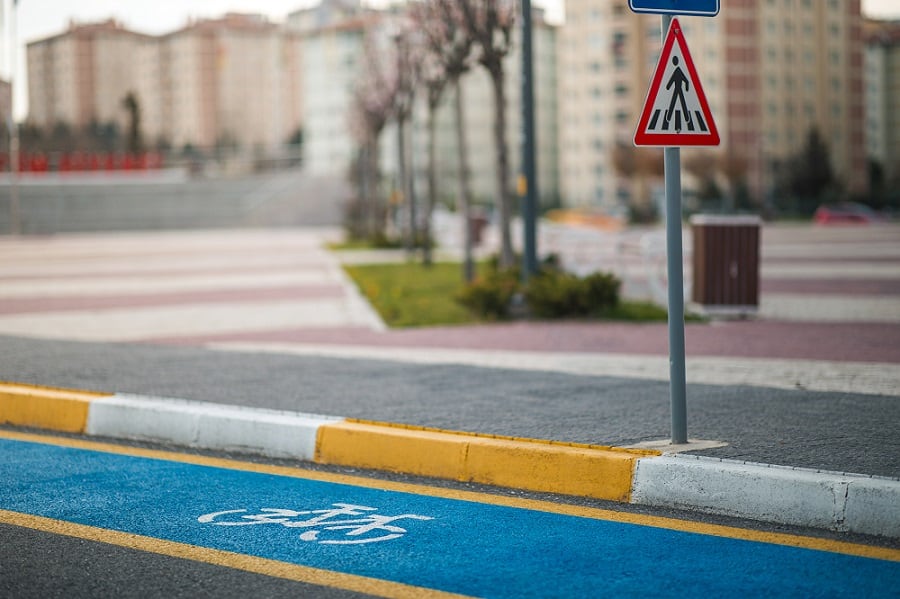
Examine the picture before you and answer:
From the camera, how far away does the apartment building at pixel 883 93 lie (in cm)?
13212

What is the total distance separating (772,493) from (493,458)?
1.49m

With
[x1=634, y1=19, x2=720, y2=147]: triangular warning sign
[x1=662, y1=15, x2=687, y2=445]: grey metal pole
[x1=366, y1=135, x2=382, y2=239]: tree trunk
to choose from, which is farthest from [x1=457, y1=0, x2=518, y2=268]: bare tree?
[x1=366, y1=135, x2=382, y2=239]: tree trunk

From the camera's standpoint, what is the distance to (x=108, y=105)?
171 metres

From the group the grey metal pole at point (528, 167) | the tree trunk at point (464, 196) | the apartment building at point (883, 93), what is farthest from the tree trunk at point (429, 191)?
the apartment building at point (883, 93)

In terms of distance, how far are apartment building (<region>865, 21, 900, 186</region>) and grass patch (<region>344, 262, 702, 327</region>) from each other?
379 ft

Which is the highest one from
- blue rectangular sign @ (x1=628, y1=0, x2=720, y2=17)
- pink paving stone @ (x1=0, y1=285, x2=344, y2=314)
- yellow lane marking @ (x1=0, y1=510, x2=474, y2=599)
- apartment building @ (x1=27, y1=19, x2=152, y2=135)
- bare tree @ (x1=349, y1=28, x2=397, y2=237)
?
apartment building @ (x1=27, y1=19, x2=152, y2=135)

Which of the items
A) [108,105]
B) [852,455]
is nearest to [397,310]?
[852,455]

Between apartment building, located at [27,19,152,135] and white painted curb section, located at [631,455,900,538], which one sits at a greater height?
apartment building, located at [27,19,152,135]

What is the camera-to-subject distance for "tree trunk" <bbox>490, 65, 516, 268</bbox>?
670 inches

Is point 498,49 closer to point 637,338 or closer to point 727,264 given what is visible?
point 727,264

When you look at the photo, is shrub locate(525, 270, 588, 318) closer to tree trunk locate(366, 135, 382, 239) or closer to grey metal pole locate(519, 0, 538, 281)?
grey metal pole locate(519, 0, 538, 281)

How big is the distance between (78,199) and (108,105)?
10952cm

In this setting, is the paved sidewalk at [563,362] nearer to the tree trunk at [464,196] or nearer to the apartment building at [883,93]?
the tree trunk at [464,196]

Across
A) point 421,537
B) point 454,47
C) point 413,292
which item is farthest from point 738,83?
point 421,537
